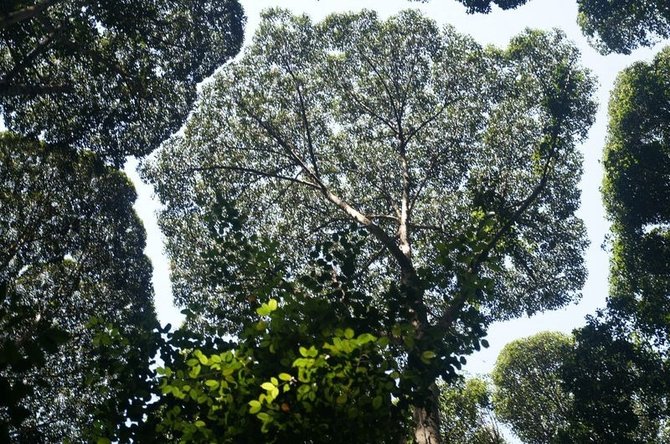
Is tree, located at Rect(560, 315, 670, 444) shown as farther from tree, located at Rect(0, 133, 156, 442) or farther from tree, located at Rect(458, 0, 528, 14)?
tree, located at Rect(0, 133, 156, 442)

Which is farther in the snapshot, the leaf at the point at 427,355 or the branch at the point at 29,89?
the branch at the point at 29,89

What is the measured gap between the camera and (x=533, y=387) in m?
27.3

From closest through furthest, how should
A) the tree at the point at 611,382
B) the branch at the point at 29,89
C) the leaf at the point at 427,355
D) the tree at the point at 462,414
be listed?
the leaf at the point at 427,355 → the branch at the point at 29,89 → the tree at the point at 611,382 → the tree at the point at 462,414

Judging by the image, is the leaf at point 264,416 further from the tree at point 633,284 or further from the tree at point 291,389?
the tree at point 633,284

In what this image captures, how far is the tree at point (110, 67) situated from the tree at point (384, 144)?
86.5 inches

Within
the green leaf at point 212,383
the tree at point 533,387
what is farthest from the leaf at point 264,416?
the tree at point 533,387

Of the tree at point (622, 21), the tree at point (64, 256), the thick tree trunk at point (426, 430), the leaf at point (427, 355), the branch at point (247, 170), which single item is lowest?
the leaf at point (427, 355)

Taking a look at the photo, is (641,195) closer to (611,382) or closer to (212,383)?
(611,382)

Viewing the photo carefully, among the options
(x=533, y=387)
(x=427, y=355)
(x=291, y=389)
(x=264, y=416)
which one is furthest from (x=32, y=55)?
(x=533, y=387)

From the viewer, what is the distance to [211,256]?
17.1ft

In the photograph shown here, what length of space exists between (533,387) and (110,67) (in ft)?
82.5

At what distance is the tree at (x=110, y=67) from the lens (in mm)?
11938

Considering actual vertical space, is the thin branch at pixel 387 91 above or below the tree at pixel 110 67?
above

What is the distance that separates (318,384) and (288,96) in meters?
14.5
